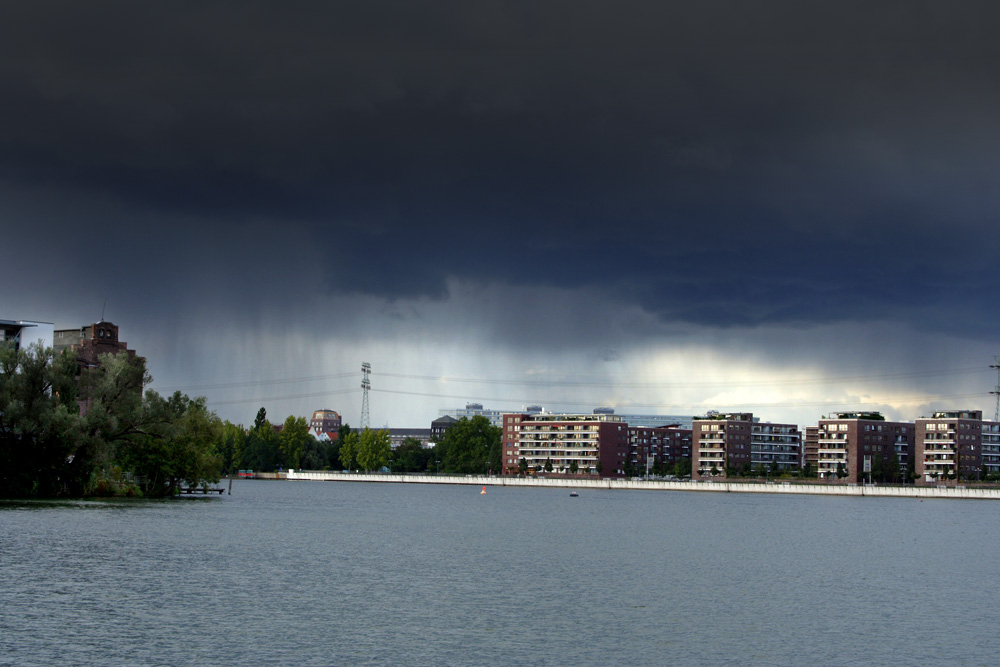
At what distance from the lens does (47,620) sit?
1663 inches

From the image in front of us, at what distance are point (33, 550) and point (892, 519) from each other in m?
128

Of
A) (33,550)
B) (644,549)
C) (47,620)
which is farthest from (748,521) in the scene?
(47,620)

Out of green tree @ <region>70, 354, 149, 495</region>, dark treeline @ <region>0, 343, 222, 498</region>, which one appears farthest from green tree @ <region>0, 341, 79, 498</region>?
green tree @ <region>70, 354, 149, 495</region>

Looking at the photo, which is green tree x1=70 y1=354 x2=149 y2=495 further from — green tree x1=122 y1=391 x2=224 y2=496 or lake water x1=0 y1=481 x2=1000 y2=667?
lake water x1=0 y1=481 x2=1000 y2=667

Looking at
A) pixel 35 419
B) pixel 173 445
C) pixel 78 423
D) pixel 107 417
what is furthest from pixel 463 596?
pixel 173 445

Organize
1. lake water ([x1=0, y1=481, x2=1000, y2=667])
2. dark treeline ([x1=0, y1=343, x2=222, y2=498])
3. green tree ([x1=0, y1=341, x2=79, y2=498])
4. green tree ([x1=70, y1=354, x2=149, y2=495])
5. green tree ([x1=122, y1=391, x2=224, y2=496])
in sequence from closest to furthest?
lake water ([x1=0, y1=481, x2=1000, y2=667]) → green tree ([x1=0, y1=341, x2=79, y2=498]) → dark treeline ([x1=0, y1=343, x2=222, y2=498]) → green tree ([x1=70, y1=354, x2=149, y2=495]) → green tree ([x1=122, y1=391, x2=224, y2=496])

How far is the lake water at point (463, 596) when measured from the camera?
39.7 metres

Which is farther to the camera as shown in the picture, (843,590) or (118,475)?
(118,475)

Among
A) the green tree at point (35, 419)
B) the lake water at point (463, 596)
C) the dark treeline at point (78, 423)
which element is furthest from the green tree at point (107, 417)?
the lake water at point (463, 596)

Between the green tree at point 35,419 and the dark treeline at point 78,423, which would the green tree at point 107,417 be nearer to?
the dark treeline at point 78,423

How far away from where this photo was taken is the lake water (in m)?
39.7

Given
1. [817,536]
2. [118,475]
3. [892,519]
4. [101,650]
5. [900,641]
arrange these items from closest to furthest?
1. [101,650]
2. [900,641]
3. [817,536]
4. [118,475]
5. [892,519]

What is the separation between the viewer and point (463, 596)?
53.7 m

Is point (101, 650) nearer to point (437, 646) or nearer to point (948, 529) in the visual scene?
point (437, 646)
